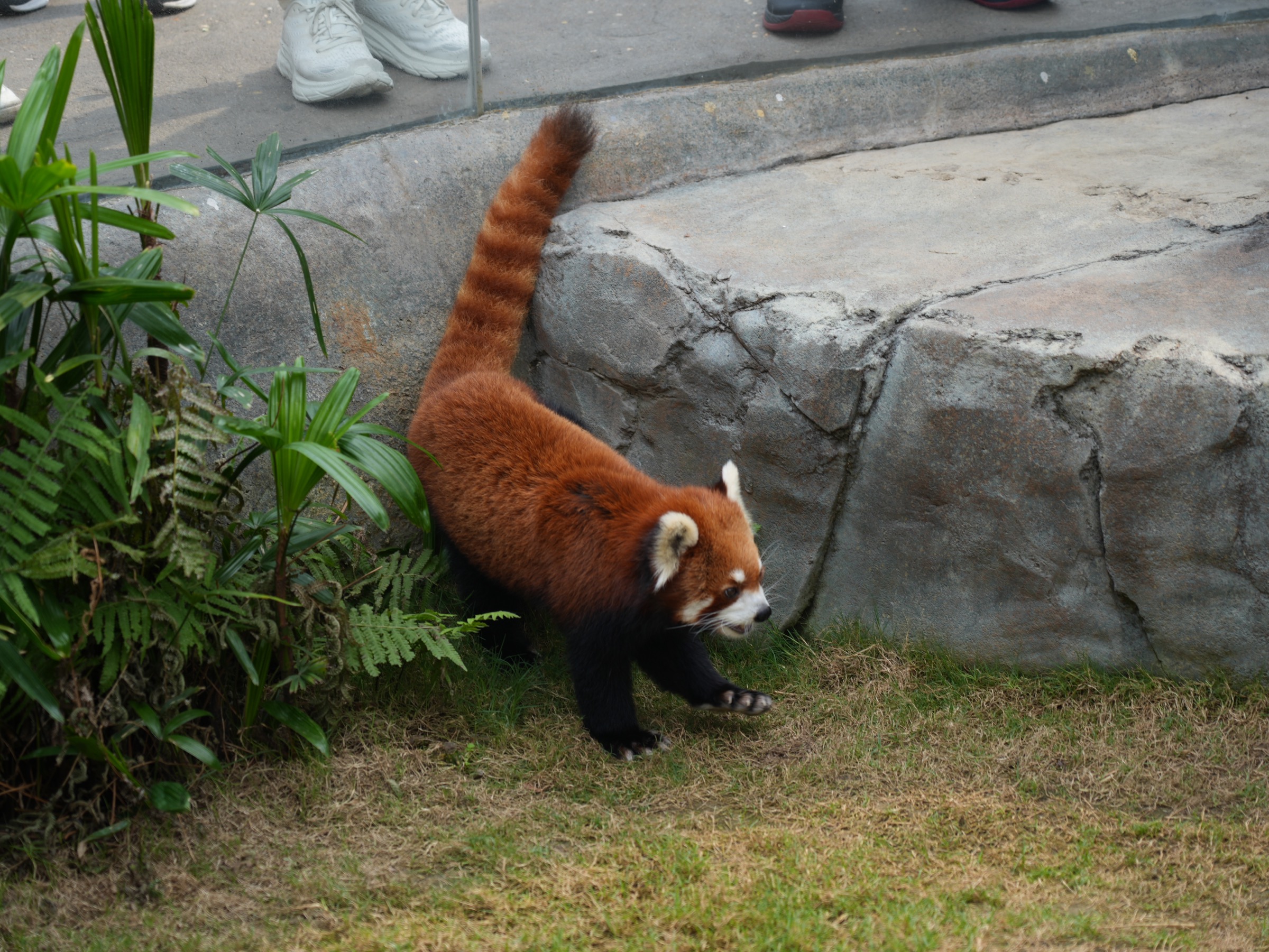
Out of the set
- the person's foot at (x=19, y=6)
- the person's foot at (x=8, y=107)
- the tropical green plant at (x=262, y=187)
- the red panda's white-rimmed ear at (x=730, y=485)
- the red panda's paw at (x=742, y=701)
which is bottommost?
the red panda's paw at (x=742, y=701)

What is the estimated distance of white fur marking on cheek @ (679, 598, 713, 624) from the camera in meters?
3.58

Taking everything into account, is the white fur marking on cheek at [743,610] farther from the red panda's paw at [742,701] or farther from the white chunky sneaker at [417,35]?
the white chunky sneaker at [417,35]

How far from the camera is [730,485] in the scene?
3709 millimetres

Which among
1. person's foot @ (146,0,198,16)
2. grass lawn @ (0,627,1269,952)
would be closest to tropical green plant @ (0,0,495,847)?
grass lawn @ (0,627,1269,952)

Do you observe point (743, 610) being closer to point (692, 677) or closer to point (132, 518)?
point (692, 677)

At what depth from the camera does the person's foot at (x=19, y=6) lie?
4035 millimetres

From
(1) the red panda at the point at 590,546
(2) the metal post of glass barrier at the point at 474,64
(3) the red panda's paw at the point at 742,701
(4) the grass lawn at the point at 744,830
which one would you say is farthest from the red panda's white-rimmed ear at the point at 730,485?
(2) the metal post of glass barrier at the point at 474,64

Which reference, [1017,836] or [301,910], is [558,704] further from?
[1017,836]

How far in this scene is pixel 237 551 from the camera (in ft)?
10.8

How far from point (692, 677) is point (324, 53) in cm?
296

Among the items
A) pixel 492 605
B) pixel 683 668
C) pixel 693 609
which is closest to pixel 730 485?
pixel 693 609

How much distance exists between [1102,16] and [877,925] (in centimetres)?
504

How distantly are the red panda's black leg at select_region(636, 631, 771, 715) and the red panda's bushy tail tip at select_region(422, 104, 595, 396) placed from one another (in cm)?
129

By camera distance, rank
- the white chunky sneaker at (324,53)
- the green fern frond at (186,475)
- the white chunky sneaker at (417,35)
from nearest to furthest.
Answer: the green fern frond at (186,475), the white chunky sneaker at (324,53), the white chunky sneaker at (417,35)
